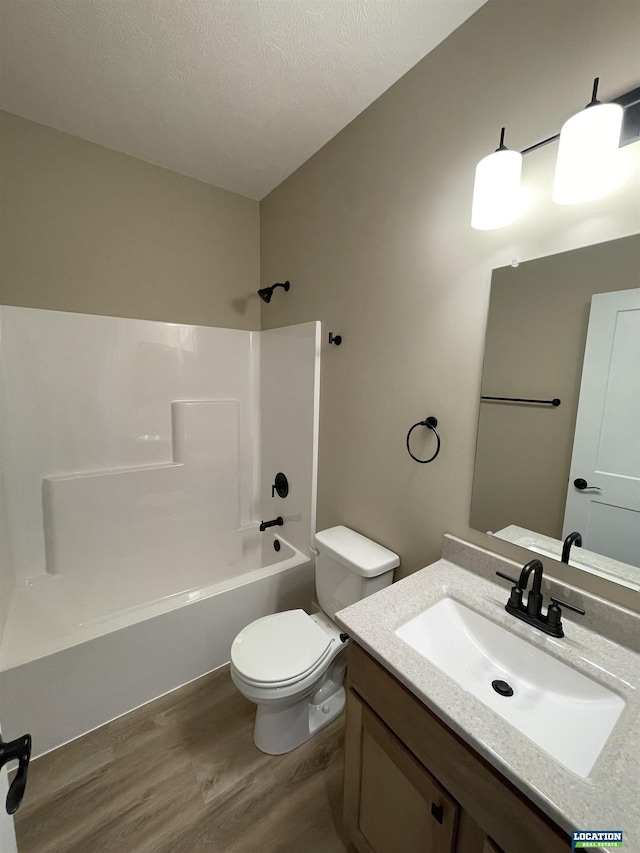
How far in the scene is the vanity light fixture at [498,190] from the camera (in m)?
0.99

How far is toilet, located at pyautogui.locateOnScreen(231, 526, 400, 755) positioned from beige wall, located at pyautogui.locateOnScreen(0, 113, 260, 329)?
167cm

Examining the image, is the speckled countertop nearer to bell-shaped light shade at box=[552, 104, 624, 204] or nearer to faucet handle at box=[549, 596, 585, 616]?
faucet handle at box=[549, 596, 585, 616]

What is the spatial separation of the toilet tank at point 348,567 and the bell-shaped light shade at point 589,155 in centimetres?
135

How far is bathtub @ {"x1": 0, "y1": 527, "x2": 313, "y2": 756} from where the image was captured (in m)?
1.37

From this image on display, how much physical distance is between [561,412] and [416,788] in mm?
1033

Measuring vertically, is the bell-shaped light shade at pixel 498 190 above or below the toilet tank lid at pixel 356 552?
above

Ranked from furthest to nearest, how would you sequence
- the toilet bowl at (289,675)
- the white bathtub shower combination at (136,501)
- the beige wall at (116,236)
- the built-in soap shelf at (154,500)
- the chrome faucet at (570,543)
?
1. the built-in soap shelf at (154,500)
2. the beige wall at (116,236)
3. the white bathtub shower combination at (136,501)
4. the toilet bowl at (289,675)
5. the chrome faucet at (570,543)

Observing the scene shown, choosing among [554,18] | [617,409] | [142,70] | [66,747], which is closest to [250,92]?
[142,70]

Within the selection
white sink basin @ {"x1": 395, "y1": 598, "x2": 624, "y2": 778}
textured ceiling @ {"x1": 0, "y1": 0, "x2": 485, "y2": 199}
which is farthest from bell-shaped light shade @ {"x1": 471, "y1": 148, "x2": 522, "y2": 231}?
white sink basin @ {"x1": 395, "y1": 598, "x2": 624, "y2": 778}

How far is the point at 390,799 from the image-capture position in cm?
89

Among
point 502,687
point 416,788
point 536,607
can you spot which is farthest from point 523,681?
point 416,788

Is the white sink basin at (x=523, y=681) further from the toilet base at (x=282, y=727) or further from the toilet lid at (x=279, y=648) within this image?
the toilet base at (x=282, y=727)

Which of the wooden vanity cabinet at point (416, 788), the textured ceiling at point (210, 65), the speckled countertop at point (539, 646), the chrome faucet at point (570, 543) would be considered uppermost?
the textured ceiling at point (210, 65)

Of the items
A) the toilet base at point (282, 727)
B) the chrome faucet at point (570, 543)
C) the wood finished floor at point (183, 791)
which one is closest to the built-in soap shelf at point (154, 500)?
the wood finished floor at point (183, 791)
